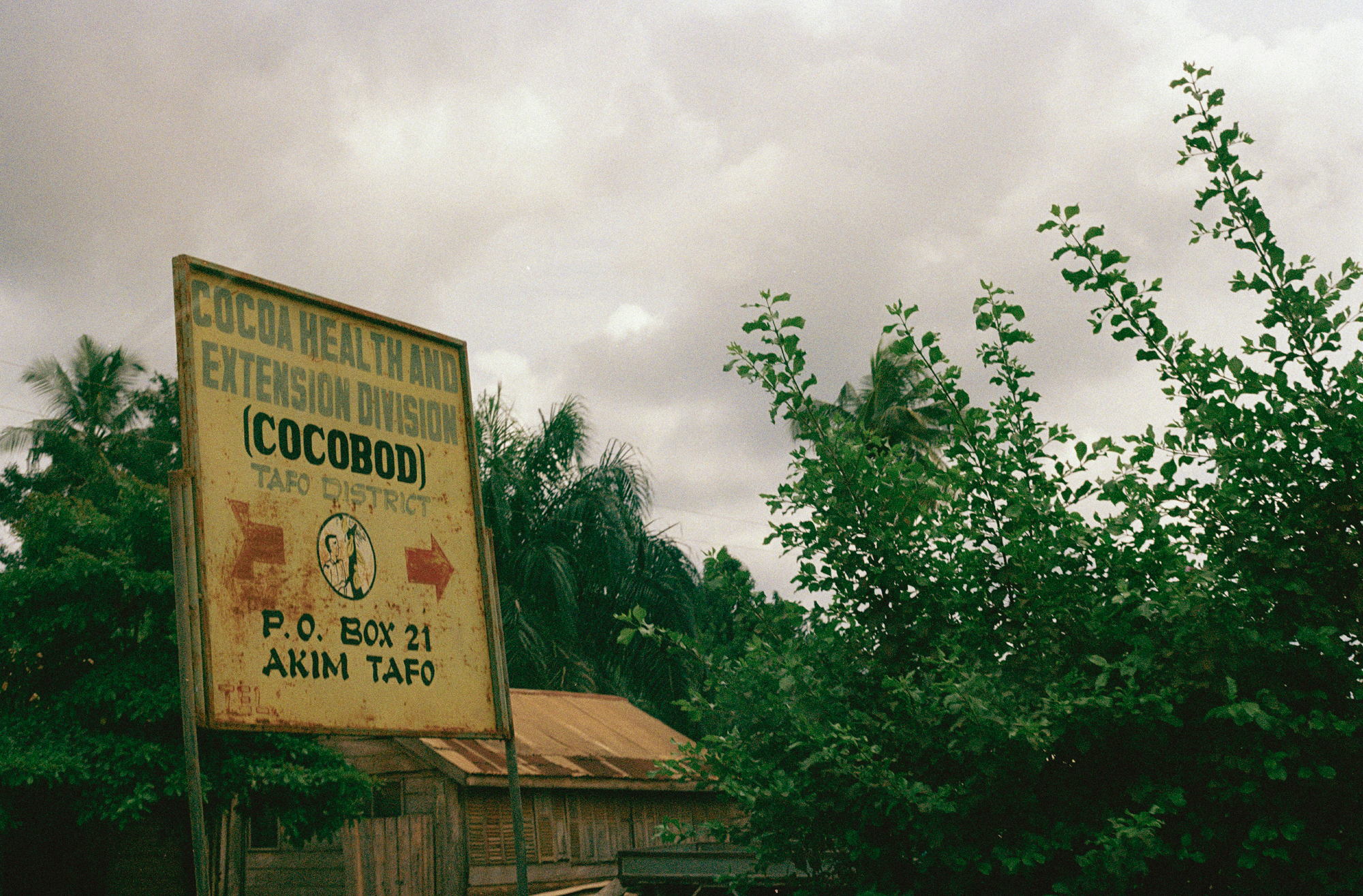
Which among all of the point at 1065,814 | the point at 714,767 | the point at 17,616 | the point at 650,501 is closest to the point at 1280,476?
the point at 1065,814

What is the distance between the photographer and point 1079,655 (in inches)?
170

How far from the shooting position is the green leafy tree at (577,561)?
101 ft

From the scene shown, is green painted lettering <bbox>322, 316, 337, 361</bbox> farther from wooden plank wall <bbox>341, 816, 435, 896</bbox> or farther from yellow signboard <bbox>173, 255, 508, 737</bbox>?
wooden plank wall <bbox>341, 816, 435, 896</bbox>

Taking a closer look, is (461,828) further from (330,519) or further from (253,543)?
(253,543)

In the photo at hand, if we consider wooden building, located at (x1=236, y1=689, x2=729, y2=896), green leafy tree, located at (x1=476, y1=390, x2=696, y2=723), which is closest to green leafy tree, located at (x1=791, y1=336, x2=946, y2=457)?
green leafy tree, located at (x1=476, y1=390, x2=696, y2=723)

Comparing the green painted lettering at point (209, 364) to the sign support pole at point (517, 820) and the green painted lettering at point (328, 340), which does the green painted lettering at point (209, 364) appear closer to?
the green painted lettering at point (328, 340)

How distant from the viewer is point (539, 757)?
56.9ft

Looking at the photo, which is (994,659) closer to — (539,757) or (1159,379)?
(1159,379)

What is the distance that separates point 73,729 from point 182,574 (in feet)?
32.1

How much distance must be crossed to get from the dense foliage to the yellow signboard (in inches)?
54.0

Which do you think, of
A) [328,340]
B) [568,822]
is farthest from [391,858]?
[328,340]

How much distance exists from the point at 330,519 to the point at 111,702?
943cm

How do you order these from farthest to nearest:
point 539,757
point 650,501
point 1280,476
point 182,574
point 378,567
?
point 650,501
point 539,757
point 378,567
point 182,574
point 1280,476

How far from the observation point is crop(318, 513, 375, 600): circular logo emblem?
5086 mm
